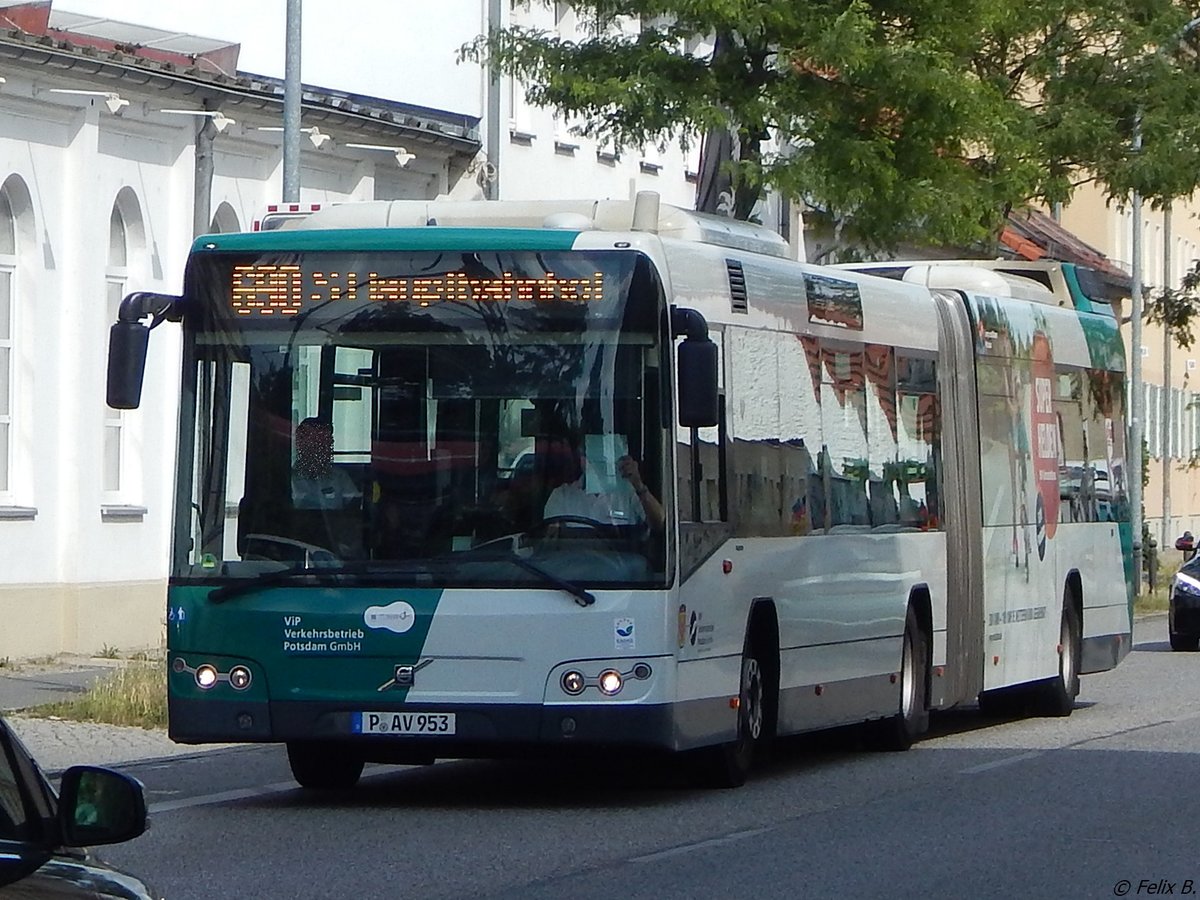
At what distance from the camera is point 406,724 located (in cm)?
1345

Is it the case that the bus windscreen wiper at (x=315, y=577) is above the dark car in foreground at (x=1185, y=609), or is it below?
above

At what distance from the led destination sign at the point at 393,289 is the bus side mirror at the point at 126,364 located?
2.06 ft

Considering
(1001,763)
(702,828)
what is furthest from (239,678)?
(1001,763)

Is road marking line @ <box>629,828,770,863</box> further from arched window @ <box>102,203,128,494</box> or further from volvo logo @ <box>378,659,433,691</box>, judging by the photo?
arched window @ <box>102,203,128,494</box>

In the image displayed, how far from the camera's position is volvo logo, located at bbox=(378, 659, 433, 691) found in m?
13.5

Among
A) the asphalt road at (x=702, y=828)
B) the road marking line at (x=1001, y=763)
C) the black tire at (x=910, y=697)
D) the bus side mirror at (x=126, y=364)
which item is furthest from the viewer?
the black tire at (x=910, y=697)

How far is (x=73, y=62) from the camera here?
995 inches

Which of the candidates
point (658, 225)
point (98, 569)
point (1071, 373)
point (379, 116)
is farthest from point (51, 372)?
point (658, 225)

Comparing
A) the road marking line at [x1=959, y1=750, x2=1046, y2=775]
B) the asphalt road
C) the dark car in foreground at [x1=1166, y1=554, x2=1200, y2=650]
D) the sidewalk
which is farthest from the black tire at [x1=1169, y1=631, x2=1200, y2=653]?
the road marking line at [x1=959, y1=750, x2=1046, y2=775]

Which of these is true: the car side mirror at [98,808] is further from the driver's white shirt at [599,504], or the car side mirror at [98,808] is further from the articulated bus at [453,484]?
the driver's white shirt at [599,504]

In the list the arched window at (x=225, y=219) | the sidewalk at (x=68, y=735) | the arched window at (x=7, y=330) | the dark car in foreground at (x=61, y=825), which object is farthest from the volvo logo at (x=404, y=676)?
the arched window at (x=225, y=219)

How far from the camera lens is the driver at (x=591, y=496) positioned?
13461 mm

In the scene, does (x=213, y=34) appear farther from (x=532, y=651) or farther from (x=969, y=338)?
(x=532, y=651)

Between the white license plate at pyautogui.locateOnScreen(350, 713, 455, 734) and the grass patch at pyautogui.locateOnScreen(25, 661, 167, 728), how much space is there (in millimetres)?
5368
